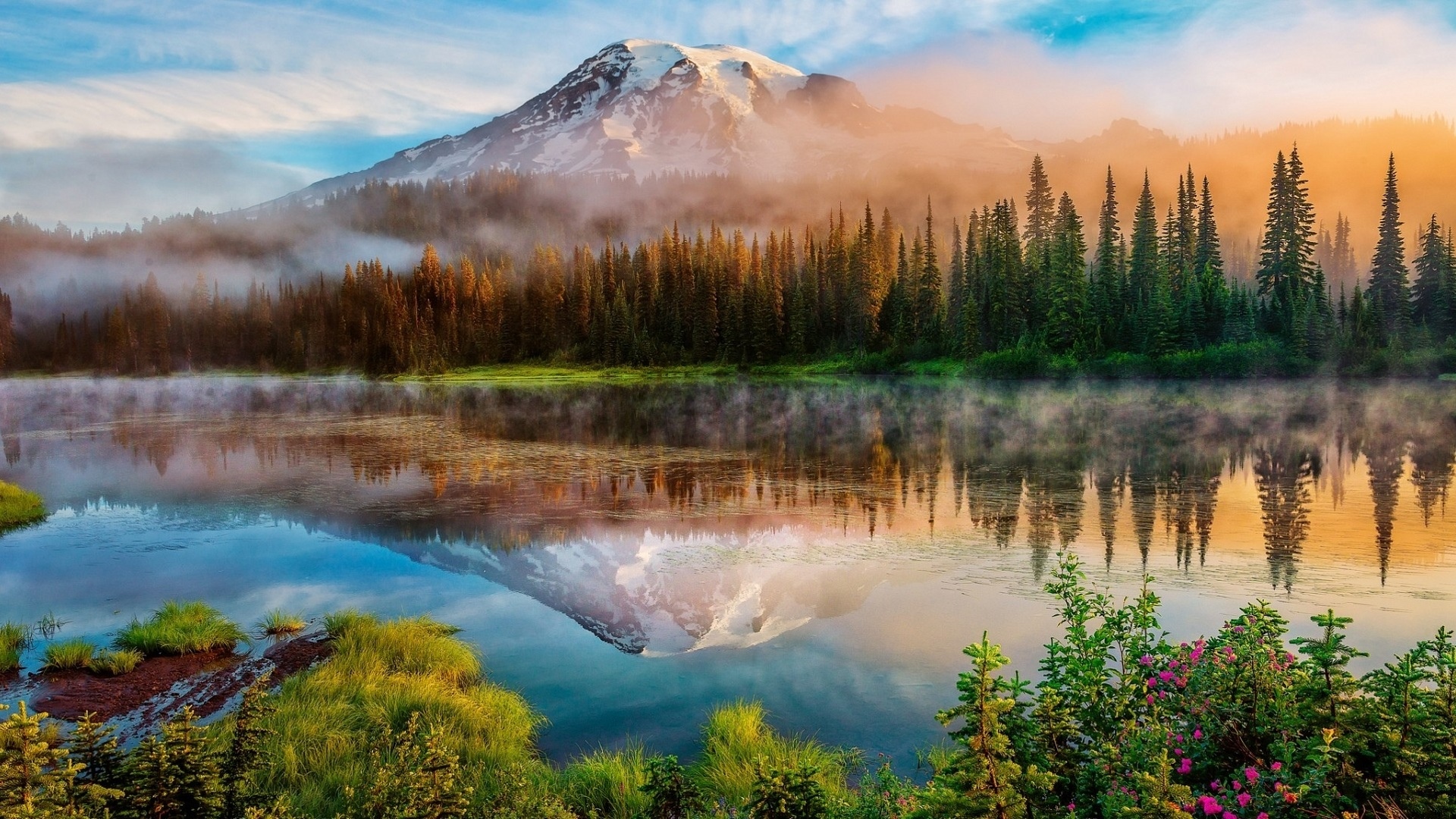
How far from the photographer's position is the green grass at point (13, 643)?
13102 mm

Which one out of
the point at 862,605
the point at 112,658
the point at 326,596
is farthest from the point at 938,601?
the point at 112,658

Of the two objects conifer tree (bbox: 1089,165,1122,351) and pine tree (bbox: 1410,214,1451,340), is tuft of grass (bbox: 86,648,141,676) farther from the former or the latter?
pine tree (bbox: 1410,214,1451,340)

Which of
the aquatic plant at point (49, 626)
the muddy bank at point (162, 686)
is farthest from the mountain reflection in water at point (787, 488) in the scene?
the aquatic plant at point (49, 626)

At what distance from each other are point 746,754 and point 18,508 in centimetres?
2910

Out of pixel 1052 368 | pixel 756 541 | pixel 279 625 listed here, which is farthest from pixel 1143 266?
pixel 279 625

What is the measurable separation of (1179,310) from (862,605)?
87.3m

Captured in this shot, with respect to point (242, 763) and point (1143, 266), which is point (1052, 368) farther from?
point (242, 763)

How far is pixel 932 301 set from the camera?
114562mm

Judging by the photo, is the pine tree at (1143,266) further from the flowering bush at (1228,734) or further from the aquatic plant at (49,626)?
the aquatic plant at (49,626)

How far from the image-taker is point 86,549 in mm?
21703

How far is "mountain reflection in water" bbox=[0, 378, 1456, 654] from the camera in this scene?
1747 cm

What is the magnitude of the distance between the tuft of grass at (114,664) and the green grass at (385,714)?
3099mm

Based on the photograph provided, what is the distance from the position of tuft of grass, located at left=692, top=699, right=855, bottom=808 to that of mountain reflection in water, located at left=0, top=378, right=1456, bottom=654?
3.42m

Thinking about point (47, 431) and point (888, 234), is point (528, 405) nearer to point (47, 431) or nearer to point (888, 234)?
point (47, 431)
